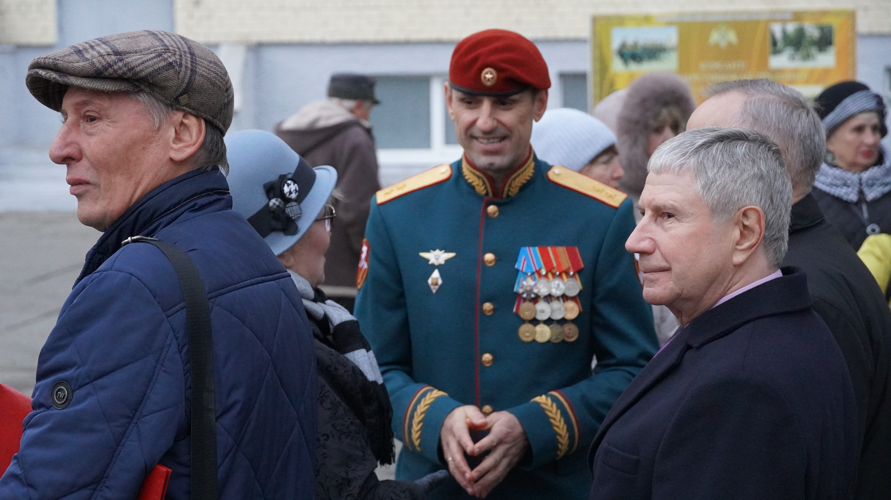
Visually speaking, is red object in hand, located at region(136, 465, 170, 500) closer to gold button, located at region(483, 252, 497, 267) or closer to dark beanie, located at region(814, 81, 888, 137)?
gold button, located at region(483, 252, 497, 267)

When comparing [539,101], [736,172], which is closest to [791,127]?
[736,172]

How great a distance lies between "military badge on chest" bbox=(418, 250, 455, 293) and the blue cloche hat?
17.2 inches

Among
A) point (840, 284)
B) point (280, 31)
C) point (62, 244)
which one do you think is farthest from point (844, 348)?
point (280, 31)

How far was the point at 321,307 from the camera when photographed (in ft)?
7.24

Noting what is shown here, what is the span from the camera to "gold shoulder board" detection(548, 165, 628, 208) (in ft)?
8.66

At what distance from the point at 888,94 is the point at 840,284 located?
10141 mm

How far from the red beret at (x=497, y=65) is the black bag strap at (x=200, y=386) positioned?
52.0 inches

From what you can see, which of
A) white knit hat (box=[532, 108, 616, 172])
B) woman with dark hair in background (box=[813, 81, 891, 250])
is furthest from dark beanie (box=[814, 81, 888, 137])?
white knit hat (box=[532, 108, 616, 172])

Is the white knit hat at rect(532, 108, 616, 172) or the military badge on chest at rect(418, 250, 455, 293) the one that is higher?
the white knit hat at rect(532, 108, 616, 172)

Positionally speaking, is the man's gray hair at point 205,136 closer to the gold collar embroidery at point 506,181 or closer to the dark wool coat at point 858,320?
the gold collar embroidery at point 506,181

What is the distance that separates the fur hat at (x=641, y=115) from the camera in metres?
3.98

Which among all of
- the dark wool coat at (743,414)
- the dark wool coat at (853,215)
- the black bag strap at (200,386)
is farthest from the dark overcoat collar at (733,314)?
A: the dark wool coat at (853,215)

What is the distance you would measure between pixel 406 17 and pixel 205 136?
33.5ft

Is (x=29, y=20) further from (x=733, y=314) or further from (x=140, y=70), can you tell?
(x=733, y=314)
